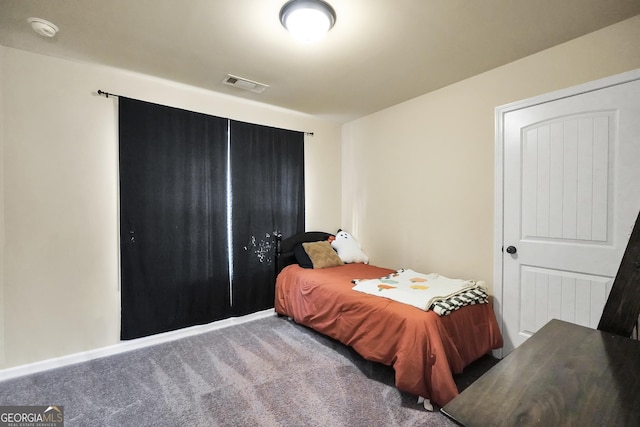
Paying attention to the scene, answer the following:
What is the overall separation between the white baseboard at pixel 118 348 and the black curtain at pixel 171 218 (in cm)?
8

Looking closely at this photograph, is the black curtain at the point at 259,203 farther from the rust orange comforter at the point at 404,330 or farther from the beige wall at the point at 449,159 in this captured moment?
the beige wall at the point at 449,159

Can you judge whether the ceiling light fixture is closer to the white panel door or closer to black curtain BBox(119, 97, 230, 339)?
black curtain BBox(119, 97, 230, 339)

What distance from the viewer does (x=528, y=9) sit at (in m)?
1.74

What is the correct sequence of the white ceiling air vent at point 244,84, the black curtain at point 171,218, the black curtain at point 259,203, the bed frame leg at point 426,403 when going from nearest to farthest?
the bed frame leg at point 426,403, the black curtain at point 171,218, the white ceiling air vent at point 244,84, the black curtain at point 259,203

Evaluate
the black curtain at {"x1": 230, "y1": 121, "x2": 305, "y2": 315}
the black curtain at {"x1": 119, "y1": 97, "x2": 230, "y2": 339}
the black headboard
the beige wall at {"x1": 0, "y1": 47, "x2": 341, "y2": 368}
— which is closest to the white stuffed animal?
the black headboard

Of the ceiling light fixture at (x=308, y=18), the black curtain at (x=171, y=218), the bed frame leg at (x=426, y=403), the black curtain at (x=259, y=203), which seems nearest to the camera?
the ceiling light fixture at (x=308, y=18)

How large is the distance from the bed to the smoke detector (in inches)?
109

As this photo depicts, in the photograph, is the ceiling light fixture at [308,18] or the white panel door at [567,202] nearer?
the ceiling light fixture at [308,18]

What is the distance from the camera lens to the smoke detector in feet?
6.05

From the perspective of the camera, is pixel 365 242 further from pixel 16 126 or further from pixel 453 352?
pixel 16 126

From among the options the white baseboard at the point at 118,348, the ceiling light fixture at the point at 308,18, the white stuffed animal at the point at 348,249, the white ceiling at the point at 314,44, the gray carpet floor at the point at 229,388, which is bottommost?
the gray carpet floor at the point at 229,388

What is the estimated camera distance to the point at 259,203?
332cm

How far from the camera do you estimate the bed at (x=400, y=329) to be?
5.90 ft

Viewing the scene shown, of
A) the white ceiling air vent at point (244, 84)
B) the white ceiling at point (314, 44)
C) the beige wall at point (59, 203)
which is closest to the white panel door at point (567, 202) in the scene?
the white ceiling at point (314, 44)
